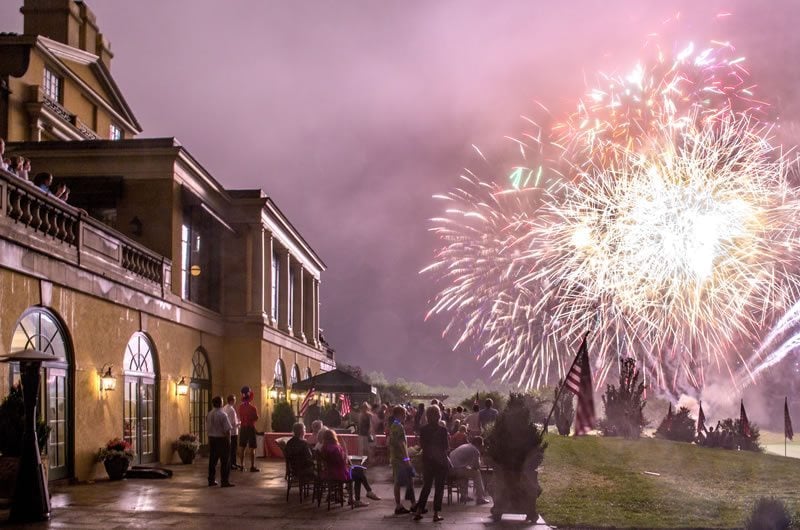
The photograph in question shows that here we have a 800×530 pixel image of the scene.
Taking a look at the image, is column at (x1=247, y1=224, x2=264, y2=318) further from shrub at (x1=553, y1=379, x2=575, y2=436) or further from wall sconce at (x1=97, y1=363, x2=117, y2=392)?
wall sconce at (x1=97, y1=363, x2=117, y2=392)

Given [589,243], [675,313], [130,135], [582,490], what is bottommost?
[582,490]

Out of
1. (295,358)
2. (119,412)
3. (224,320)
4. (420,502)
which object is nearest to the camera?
(420,502)

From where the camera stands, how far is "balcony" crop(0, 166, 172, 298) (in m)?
16.2

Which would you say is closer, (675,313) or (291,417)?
(675,313)

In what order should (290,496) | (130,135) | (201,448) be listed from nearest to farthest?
1. (290,496)
2. (201,448)
3. (130,135)

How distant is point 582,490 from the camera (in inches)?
805

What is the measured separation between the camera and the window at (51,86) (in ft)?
108

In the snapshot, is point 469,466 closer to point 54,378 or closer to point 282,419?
point 54,378

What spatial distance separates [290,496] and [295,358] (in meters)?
27.5

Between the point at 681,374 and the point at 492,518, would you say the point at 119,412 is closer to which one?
the point at 492,518

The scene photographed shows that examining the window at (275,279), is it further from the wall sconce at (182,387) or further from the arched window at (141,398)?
the arched window at (141,398)

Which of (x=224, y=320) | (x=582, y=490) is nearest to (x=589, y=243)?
(x=582, y=490)

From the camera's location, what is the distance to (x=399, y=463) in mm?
16047

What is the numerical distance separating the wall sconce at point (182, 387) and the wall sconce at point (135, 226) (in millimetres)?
4513
